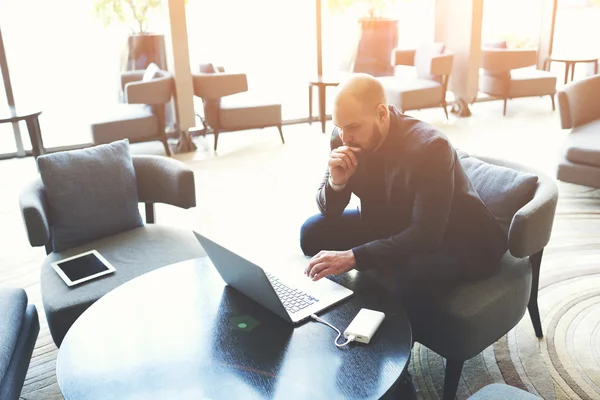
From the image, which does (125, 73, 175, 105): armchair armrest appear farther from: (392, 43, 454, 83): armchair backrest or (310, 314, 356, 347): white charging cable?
(310, 314, 356, 347): white charging cable

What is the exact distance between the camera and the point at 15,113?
5.05m

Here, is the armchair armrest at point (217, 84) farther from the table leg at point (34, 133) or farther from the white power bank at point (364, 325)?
the white power bank at point (364, 325)

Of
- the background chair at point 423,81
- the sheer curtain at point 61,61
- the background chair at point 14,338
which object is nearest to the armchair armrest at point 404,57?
the background chair at point 423,81

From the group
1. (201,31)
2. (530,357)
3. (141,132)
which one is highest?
(201,31)

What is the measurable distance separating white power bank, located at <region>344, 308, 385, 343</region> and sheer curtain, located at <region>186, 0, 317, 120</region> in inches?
192

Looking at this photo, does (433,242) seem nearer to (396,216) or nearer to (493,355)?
(396,216)

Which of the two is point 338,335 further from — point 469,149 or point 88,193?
point 469,149

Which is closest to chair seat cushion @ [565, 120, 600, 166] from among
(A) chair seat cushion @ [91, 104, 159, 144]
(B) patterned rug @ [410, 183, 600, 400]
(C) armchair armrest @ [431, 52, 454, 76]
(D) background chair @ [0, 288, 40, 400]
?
(B) patterned rug @ [410, 183, 600, 400]

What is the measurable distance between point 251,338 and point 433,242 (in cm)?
73

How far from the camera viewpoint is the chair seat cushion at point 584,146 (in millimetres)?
3887

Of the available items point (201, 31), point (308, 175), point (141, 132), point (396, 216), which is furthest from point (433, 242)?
point (201, 31)

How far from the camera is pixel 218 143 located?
20.8 ft

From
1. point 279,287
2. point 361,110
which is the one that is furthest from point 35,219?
point 361,110

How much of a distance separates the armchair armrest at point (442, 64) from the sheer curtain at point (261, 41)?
1.52 metres
